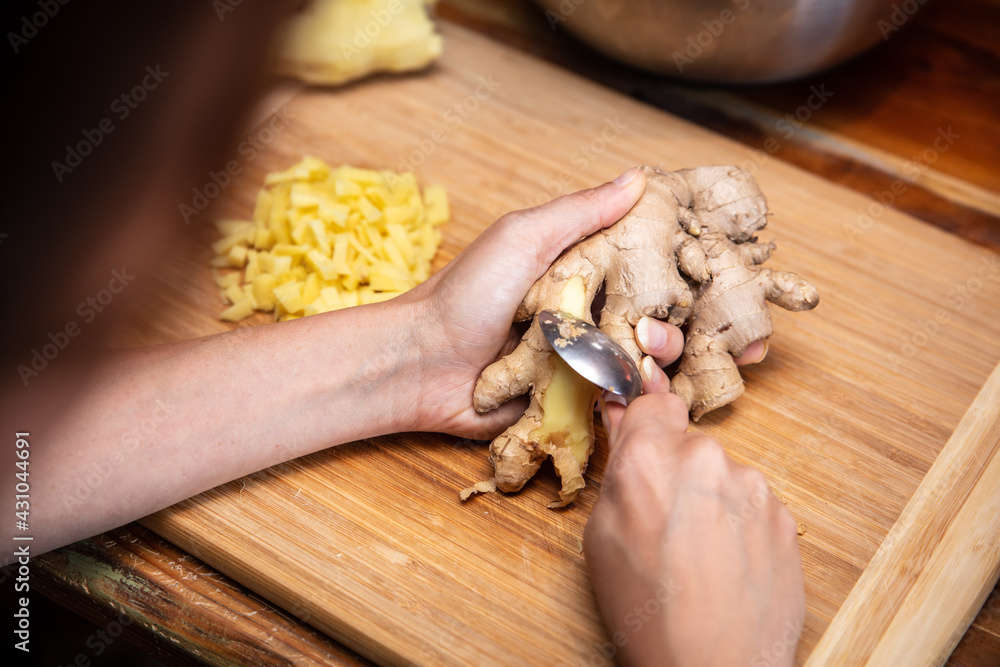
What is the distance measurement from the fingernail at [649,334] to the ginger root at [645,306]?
13mm

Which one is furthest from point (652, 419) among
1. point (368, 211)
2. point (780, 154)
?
point (780, 154)

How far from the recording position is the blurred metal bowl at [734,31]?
157 centimetres

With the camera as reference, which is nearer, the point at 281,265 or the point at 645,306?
the point at 645,306

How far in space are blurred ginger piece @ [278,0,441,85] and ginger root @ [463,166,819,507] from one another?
794mm

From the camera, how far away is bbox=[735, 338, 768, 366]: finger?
1.28 metres

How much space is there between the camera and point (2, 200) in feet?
0.80

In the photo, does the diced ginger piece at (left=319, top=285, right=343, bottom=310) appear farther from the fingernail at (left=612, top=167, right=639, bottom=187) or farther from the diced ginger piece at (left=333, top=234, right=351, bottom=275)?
the fingernail at (left=612, top=167, right=639, bottom=187)

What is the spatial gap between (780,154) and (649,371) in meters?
0.89

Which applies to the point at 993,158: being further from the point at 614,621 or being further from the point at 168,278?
the point at 168,278

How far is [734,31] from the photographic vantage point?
1607 millimetres

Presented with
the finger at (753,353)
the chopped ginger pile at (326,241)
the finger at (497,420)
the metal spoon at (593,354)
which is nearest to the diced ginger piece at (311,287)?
the chopped ginger pile at (326,241)

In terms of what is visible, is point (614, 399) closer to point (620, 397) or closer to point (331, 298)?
point (620, 397)

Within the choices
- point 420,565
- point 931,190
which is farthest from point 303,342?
point 931,190

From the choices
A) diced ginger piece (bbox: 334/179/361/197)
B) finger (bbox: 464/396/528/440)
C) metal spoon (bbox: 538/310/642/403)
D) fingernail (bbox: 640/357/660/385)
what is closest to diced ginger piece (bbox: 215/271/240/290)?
diced ginger piece (bbox: 334/179/361/197)
